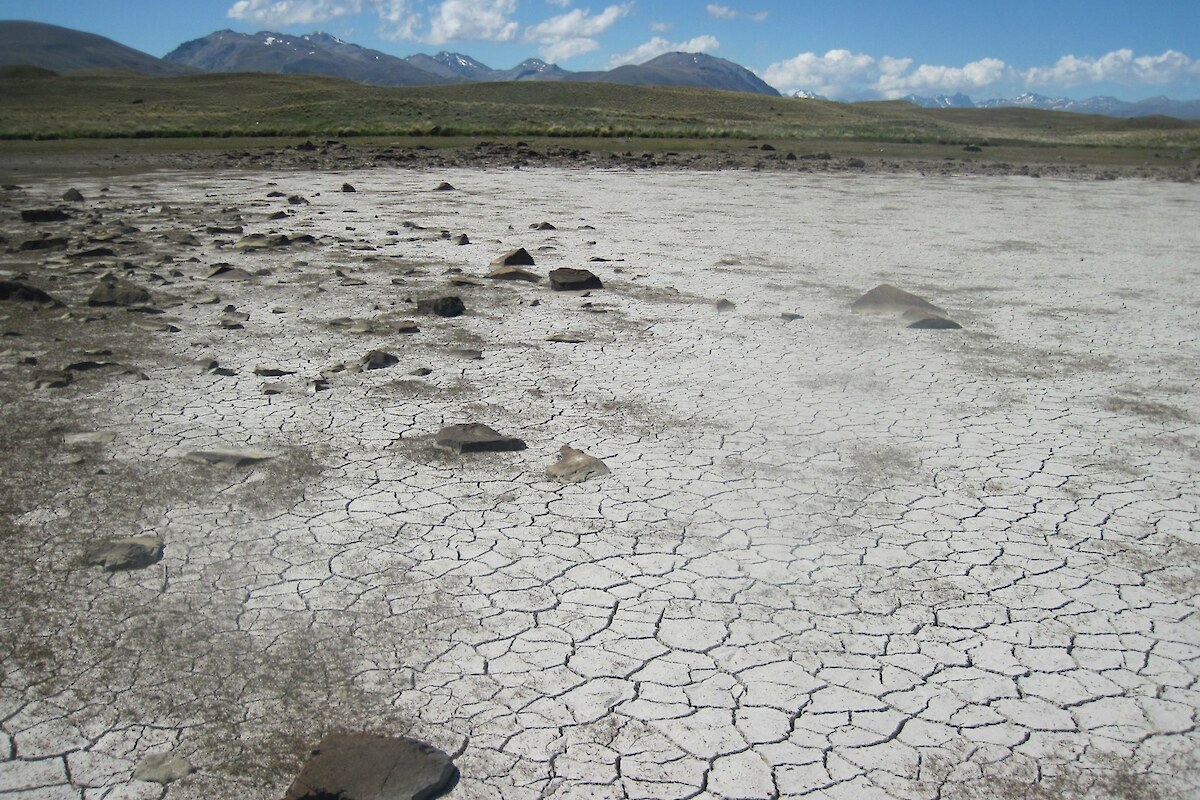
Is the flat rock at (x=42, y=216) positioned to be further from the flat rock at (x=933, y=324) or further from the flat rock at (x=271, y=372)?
the flat rock at (x=933, y=324)

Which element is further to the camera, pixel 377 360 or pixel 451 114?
pixel 451 114

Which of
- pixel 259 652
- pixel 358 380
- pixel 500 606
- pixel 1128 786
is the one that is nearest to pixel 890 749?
pixel 1128 786

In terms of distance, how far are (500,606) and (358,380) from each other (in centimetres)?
327

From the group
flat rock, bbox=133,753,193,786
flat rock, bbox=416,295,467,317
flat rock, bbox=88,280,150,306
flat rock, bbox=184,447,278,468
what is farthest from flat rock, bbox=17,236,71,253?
flat rock, bbox=133,753,193,786

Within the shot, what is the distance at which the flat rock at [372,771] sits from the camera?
2.70 meters

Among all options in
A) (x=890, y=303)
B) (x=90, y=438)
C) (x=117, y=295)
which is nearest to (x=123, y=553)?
Answer: (x=90, y=438)

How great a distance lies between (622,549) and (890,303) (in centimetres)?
545

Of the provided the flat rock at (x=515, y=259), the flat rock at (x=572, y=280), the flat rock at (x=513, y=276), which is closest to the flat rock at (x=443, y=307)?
the flat rock at (x=572, y=280)

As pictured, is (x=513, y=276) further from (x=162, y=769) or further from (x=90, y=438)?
(x=162, y=769)

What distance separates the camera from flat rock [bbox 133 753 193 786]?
277cm

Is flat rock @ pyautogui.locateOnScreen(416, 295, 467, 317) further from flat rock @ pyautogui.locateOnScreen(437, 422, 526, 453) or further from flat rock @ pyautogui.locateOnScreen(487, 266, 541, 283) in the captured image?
flat rock @ pyautogui.locateOnScreen(437, 422, 526, 453)

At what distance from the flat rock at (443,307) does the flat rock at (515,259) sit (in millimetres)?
2168

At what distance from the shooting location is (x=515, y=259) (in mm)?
10789

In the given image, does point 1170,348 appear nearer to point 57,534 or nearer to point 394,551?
point 394,551
